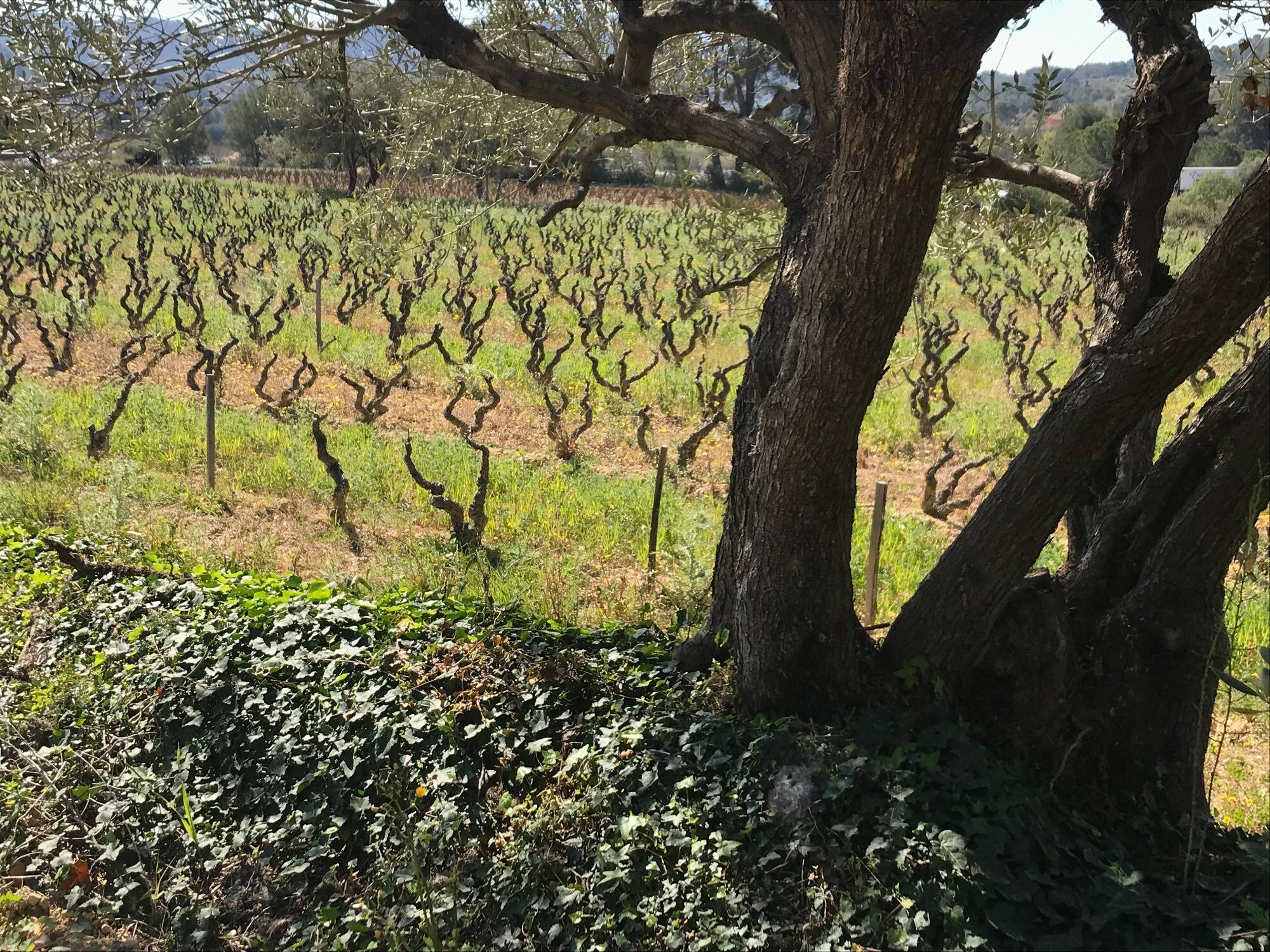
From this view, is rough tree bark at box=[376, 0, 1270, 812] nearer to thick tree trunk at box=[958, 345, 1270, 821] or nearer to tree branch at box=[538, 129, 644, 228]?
thick tree trunk at box=[958, 345, 1270, 821]

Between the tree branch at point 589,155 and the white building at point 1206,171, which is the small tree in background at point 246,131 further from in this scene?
the tree branch at point 589,155

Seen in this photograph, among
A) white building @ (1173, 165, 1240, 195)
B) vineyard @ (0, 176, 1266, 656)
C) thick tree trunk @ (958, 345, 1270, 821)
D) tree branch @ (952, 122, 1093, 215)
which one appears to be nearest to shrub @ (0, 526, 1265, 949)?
thick tree trunk @ (958, 345, 1270, 821)

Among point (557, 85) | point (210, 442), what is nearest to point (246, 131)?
point (210, 442)

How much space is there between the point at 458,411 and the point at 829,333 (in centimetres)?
956

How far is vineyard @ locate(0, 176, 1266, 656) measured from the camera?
6.81 metres

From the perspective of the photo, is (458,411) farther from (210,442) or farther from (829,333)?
(829,333)

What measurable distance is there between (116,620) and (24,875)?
67.8 inches

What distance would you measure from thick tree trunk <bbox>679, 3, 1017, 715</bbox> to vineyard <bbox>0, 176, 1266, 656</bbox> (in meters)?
0.92

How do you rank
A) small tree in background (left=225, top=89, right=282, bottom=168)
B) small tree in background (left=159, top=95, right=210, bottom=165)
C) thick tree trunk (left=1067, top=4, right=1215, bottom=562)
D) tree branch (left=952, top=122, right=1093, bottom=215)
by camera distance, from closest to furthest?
thick tree trunk (left=1067, top=4, right=1215, bottom=562), tree branch (left=952, top=122, right=1093, bottom=215), small tree in background (left=159, top=95, right=210, bottom=165), small tree in background (left=225, top=89, right=282, bottom=168)

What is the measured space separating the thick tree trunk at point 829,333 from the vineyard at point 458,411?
0.92 m

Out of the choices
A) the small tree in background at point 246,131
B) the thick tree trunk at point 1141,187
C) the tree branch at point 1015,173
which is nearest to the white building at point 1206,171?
the tree branch at point 1015,173

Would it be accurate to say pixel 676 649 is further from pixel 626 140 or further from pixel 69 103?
Answer: pixel 69 103

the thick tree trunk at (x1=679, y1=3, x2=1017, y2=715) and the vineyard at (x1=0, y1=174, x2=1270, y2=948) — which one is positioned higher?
the thick tree trunk at (x1=679, y1=3, x2=1017, y2=715)

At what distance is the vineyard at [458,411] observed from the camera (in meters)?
6.81
